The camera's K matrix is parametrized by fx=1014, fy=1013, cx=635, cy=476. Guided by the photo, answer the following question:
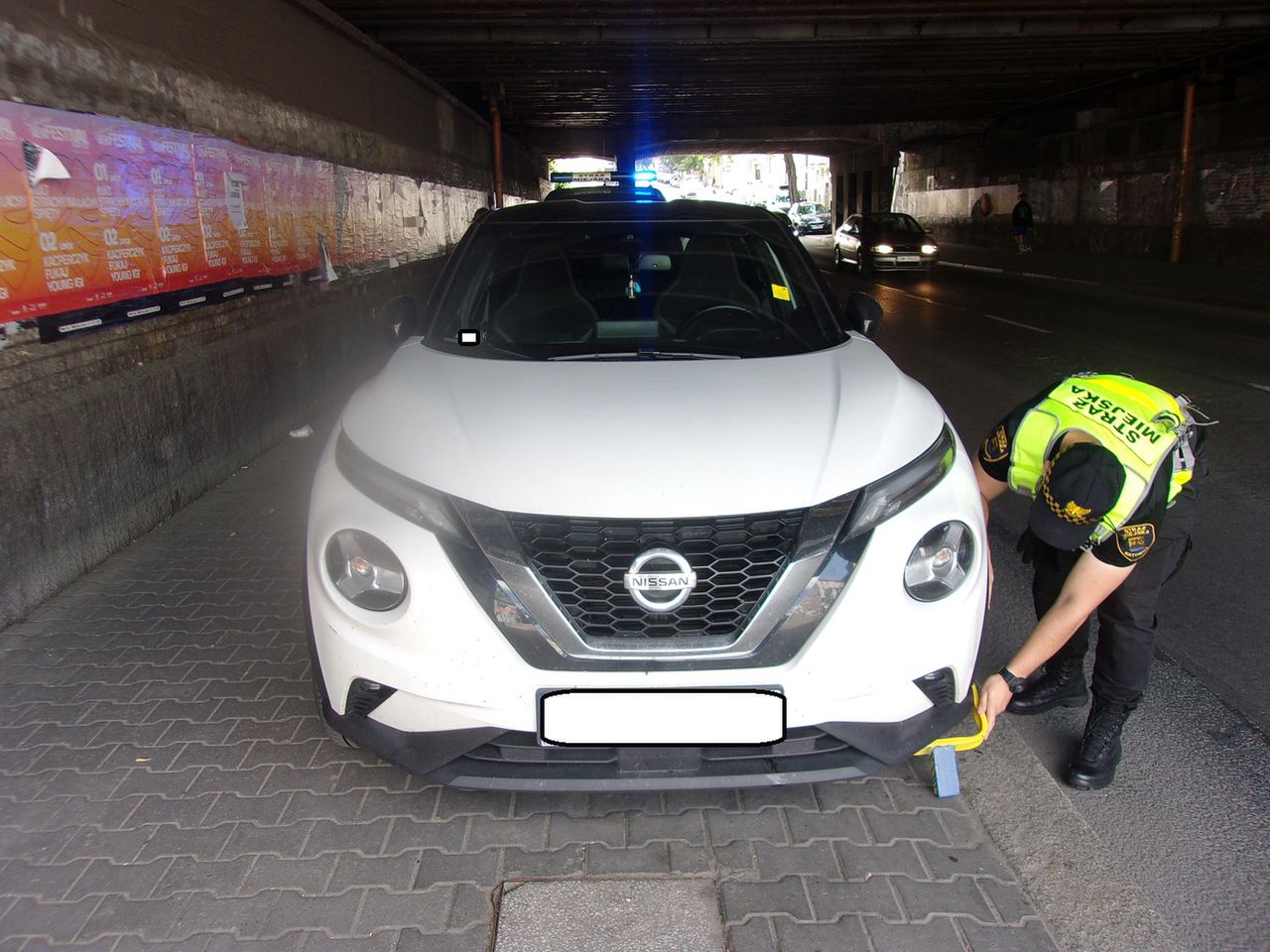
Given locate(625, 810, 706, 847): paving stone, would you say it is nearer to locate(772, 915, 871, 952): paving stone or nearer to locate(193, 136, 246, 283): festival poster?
locate(772, 915, 871, 952): paving stone

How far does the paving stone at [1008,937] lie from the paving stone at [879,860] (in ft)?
0.68

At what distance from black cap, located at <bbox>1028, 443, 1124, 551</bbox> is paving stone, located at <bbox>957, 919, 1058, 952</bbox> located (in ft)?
3.08

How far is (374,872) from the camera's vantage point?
263cm

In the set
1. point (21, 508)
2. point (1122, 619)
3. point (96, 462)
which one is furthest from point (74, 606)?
point (1122, 619)

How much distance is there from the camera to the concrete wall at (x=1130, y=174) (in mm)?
19344

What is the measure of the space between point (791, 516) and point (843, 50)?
1850 cm

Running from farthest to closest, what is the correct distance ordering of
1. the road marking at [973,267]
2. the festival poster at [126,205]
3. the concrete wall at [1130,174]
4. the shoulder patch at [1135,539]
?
the road marking at [973,267] → the concrete wall at [1130,174] → the festival poster at [126,205] → the shoulder patch at [1135,539]

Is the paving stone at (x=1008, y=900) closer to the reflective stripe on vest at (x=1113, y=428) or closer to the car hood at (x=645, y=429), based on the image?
the reflective stripe on vest at (x=1113, y=428)

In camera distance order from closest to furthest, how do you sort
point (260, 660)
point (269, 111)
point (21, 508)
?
point (260, 660)
point (21, 508)
point (269, 111)

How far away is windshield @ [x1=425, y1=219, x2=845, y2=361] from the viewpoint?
12.3 ft

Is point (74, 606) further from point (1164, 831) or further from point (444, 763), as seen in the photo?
point (1164, 831)

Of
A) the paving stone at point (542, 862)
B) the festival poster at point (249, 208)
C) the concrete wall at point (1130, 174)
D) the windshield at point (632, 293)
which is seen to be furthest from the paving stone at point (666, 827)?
the concrete wall at point (1130, 174)

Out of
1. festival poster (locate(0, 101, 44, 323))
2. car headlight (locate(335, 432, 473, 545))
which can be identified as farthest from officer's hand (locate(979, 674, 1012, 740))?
festival poster (locate(0, 101, 44, 323))

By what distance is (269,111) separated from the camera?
8.08 metres
